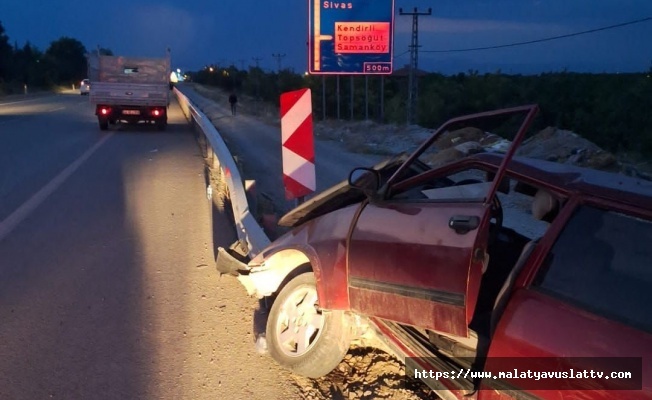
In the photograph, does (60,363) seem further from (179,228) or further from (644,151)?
(644,151)

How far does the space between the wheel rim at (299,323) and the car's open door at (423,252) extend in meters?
0.46

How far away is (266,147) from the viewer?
67.2ft

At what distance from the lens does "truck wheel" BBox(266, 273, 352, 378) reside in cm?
409

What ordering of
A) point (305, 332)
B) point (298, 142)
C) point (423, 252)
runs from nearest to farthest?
point (423, 252) → point (305, 332) → point (298, 142)

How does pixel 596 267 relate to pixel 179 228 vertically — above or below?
above

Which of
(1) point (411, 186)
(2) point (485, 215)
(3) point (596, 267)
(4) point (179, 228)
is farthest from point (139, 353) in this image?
(4) point (179, 228)

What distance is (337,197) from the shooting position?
4.55 metres

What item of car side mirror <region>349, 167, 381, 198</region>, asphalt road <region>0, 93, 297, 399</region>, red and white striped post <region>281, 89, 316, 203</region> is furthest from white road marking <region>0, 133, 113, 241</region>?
car side mirror <region>349, 167, 381, 198</region>

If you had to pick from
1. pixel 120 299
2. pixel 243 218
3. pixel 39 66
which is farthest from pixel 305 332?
pixel 39 66

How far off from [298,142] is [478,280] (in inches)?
168

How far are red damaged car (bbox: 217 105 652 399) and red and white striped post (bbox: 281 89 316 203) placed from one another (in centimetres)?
249

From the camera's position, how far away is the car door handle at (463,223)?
3195 mm

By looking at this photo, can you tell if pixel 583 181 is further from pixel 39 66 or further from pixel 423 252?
pixel 39 66

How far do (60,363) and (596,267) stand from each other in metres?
3.38
